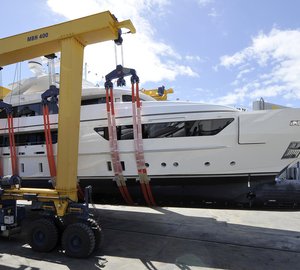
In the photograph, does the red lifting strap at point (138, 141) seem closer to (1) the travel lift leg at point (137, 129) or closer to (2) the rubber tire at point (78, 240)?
(1) the travel lift leg at point (137, 129)

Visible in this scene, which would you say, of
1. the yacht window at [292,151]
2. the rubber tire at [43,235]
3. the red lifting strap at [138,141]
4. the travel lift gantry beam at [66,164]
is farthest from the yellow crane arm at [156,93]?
the rubber tire at [43,235]

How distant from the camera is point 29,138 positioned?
26.7 ft

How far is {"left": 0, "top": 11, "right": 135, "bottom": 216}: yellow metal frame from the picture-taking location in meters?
5.77

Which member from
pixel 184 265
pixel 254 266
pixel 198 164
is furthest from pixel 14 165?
pixel 254 266

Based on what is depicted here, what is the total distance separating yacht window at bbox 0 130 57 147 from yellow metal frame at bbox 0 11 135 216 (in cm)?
206

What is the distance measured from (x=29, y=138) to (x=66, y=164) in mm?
2859

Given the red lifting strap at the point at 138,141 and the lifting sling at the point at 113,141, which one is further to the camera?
the lifting sling at the point at 113,141

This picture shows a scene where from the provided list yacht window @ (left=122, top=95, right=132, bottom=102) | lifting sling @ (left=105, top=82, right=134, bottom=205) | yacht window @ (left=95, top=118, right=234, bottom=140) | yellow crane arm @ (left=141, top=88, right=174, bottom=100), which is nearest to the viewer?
yacht window @ (left=95, top=118, right=234, bottom=140)

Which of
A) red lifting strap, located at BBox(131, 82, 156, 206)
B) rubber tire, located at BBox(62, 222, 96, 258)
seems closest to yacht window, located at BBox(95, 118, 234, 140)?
red lifting strap, located at BBox(131, 82, 156, 206)

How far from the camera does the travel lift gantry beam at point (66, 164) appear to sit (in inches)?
214

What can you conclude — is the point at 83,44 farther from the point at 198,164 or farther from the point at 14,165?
the point at 14,165

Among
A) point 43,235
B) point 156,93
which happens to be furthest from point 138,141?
point 156,93

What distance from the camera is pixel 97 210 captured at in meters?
9.43

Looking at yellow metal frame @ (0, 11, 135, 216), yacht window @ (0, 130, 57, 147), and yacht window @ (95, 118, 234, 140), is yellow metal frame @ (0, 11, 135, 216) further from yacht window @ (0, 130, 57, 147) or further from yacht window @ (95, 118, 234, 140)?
yacht window @ (0, 130, 57, 147)
